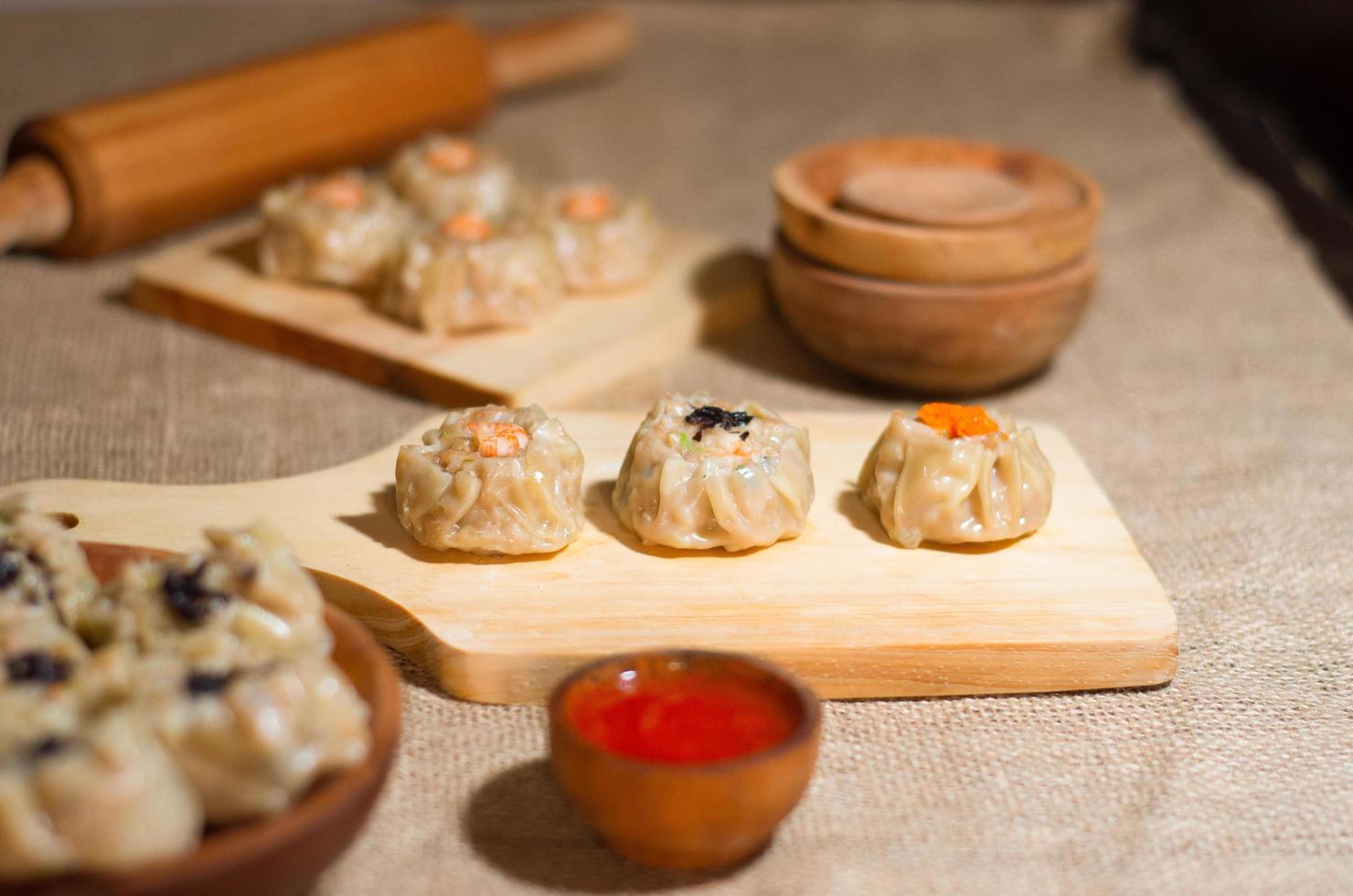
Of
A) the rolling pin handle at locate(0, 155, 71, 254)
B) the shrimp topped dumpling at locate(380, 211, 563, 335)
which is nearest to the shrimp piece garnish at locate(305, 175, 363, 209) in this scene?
the shrimp topped dumpling at locate(380, 211, 563, 335)

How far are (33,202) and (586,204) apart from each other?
1.21m

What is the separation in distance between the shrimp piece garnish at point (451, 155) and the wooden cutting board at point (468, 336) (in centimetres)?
44

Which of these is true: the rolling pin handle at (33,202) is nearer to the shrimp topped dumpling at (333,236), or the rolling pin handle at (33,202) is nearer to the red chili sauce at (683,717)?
the shrimp topped dumpling at (333,236)

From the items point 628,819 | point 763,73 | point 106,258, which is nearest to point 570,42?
point 763,73

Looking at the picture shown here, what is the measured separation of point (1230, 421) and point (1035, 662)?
1.21 m

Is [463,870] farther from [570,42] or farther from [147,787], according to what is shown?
[570,42]

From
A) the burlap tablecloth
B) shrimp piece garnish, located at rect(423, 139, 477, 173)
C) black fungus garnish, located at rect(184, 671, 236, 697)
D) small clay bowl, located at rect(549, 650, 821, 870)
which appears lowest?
the burlap tablecloth

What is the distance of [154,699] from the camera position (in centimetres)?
142

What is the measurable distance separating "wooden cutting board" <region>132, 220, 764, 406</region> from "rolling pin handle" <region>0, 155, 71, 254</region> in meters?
0.22

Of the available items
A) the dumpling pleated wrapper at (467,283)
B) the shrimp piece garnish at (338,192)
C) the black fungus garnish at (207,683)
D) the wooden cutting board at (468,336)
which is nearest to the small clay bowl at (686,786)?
the black fungus garnish at (207,683)

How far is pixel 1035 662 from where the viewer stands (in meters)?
2.01

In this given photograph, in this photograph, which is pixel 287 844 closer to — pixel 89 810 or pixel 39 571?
pixel 89 810

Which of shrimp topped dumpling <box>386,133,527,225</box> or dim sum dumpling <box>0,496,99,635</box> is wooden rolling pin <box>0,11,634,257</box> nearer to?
shrimp topped dumpling <box>386,133,527,225</box>

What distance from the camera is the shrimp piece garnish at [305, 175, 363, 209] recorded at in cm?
314
